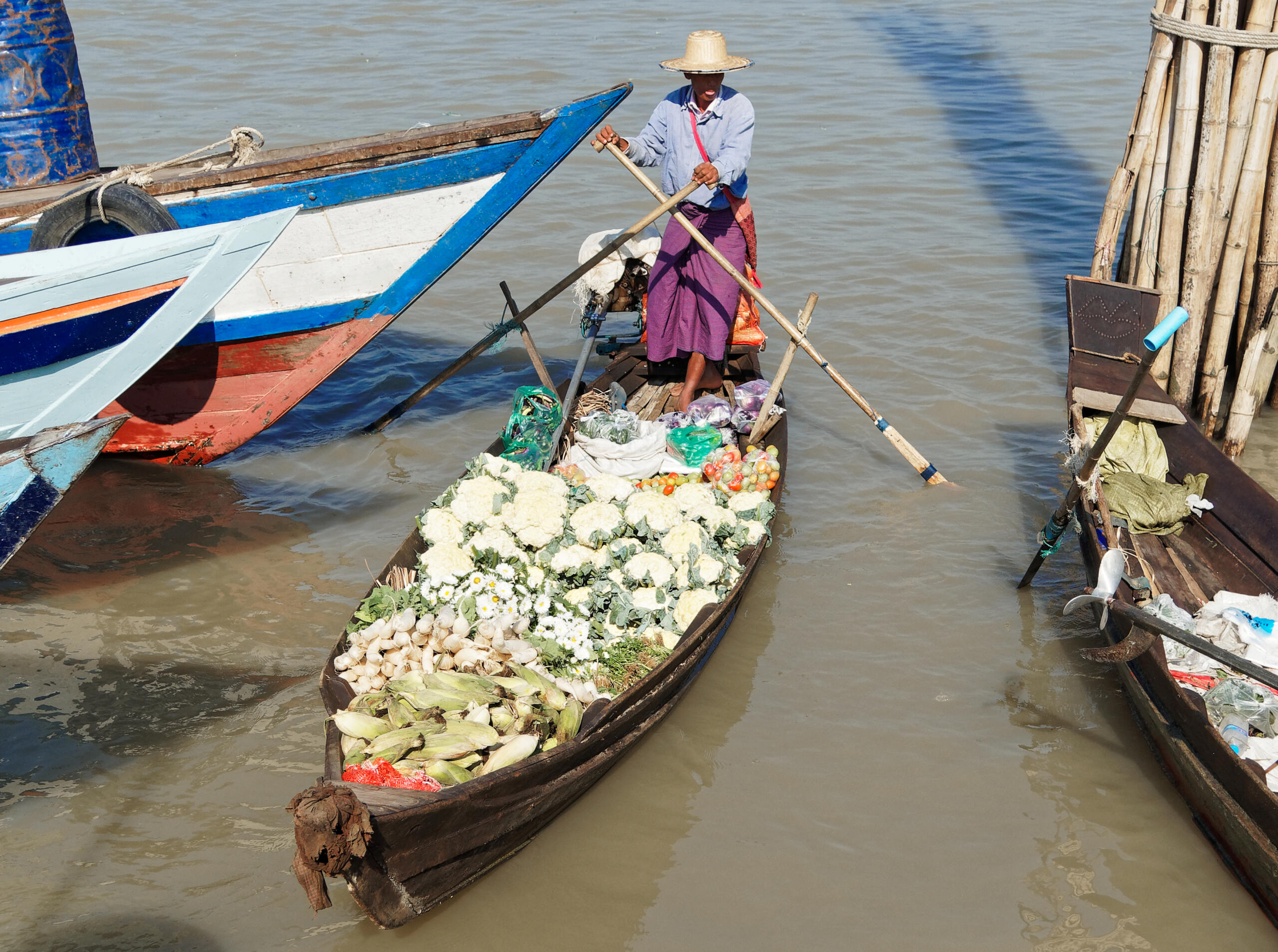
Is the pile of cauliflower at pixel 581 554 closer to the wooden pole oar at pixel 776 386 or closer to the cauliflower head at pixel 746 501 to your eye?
the cauliflower head at pixel 746 501

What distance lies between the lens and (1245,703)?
4.04m

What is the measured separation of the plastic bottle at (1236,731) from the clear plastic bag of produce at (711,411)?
9.33 ft

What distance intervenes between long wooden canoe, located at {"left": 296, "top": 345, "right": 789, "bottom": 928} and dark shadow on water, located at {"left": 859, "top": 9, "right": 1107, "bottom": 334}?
5227 millimetres

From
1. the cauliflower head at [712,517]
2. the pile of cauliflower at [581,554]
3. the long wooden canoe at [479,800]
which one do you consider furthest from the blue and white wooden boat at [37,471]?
the cauliflower head at [712,517]

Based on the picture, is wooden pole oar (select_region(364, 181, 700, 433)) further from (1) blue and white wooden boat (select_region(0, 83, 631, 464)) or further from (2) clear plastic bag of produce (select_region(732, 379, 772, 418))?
Answer: (2) clear plastic bag of produce (select_region(732, 379, 772, 418))

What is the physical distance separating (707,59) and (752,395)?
6.10 ft

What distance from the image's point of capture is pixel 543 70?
13305mm

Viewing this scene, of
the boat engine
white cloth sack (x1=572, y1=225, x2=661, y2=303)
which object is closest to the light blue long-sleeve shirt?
white cloth sack (x1=572, y1=225, x2=661, y2=303)

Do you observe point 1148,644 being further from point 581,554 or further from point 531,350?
point 531,350

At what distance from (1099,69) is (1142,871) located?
40.0ft

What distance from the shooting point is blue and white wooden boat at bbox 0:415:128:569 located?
4.00m

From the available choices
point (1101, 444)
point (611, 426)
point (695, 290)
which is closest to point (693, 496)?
point (611, 426)

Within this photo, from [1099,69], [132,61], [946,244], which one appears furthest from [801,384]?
[132,61]

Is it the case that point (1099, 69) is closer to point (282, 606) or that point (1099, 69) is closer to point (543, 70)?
point (543, 70)
